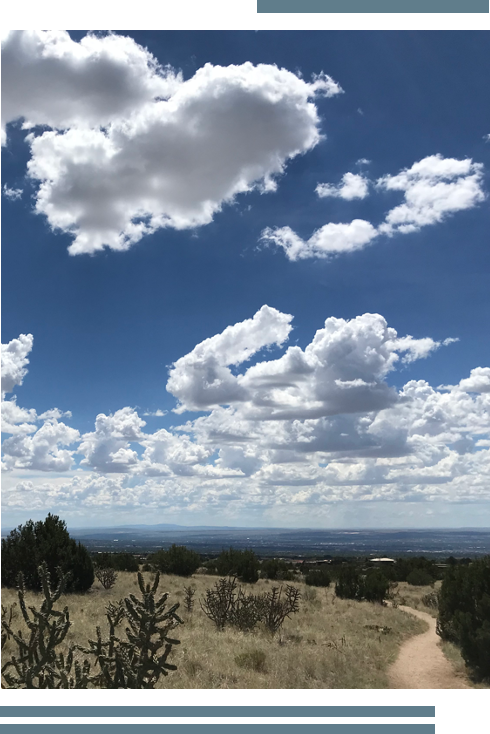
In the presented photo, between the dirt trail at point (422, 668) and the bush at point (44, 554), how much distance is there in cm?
1147

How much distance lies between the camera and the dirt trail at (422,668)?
26.5 feet

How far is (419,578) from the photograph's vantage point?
2306 cm

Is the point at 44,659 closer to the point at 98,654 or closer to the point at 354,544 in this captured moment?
the point at 98,654

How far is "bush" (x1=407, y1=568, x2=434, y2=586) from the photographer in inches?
893

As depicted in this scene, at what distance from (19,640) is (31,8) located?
8.85 meters

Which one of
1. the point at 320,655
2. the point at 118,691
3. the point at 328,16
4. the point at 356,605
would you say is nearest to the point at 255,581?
the point at 356,605

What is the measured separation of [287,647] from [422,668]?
2707 mm

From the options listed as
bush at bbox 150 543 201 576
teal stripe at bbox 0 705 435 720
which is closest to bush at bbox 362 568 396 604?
bush at bbox 150 543 201 576

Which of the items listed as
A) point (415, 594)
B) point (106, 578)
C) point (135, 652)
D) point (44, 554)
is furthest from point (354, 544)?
point (135, 652)

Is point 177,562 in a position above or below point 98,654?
below

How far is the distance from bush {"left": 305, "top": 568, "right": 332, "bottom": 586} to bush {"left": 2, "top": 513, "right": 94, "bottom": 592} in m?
11.9

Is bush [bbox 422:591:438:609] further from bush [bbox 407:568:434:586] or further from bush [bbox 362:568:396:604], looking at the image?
bush [bbox 407:568:434:586]

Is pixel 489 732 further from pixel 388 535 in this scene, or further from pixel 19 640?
pixel 388 535

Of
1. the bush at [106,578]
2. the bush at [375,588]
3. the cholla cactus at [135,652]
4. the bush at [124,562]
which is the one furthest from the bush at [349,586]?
the cholla cactus at [135,652]
